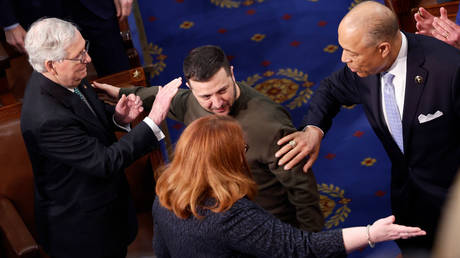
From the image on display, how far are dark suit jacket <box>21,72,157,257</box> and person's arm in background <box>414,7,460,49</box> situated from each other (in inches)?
53.7

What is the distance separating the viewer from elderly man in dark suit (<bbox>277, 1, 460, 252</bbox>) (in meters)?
2.08

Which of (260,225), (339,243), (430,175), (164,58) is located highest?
(260,225)

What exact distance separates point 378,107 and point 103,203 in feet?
4.04

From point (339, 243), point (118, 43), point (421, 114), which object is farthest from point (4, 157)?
point (421, 114)

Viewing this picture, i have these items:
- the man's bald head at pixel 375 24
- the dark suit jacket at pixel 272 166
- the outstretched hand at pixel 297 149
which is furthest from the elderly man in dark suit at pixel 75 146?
the man's bald head at pixel 375 24

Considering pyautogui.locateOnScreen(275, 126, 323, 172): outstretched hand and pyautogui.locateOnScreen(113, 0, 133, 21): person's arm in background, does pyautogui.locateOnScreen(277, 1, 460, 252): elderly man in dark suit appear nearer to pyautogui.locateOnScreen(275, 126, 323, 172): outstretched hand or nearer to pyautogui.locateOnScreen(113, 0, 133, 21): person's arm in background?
pyautogui.locateOnScreen(275, 126, 323, 172): outstretched hand

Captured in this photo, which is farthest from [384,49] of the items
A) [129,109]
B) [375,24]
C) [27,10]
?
[27,10]

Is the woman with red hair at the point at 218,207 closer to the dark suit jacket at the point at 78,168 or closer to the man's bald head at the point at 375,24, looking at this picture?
the dark suit jacket at the point at 78,168

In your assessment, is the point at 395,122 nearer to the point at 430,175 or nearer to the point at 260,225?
the point at 430,175

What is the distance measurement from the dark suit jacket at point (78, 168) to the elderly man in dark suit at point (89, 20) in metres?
0.85

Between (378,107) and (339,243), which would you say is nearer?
(339,243)

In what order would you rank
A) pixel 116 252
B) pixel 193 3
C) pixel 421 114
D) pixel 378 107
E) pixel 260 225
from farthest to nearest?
pixel 193 3 → pixel 116 252 → pixel 378 107 → pixel 421 114 → pixel 260 225

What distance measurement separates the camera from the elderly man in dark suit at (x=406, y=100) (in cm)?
208

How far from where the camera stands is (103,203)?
242 centimetres
